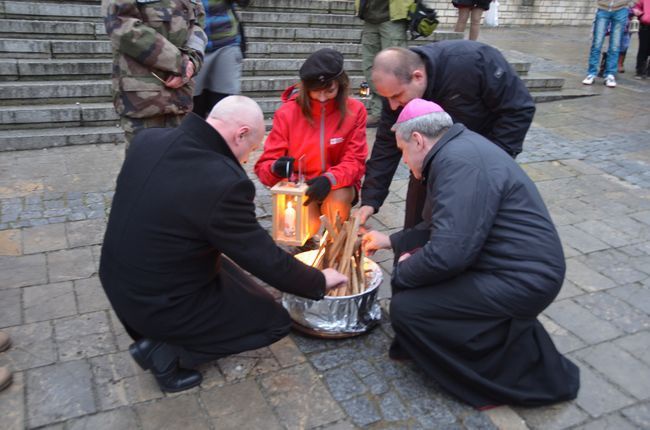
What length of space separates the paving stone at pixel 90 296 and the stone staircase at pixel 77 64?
280cm

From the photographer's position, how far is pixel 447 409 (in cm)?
280

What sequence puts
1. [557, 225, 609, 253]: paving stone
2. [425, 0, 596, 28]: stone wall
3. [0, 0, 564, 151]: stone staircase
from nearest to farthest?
[557, 225, 609, 253]: paving stone → [0, 0, 564, 151]: stone staircase → [425, 0, 596, 28]: stone wall

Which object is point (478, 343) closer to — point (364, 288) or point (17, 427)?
point (364, 288)

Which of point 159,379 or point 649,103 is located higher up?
point 649,103

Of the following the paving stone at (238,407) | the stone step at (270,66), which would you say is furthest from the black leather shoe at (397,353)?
the stone step at (270,66)

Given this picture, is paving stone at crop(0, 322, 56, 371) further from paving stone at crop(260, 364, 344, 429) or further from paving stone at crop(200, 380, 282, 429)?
paving stone at crop(260, 364, 344, 429)

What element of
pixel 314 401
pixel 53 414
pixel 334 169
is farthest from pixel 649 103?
pixel 53 414

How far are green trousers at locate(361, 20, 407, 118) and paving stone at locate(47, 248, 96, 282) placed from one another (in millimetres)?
3971

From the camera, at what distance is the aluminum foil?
3078 mm

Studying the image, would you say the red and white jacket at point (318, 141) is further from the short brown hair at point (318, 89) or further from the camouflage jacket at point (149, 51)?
the camouflage jacket at point (149, 51)

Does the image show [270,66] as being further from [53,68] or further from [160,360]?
[160,360]

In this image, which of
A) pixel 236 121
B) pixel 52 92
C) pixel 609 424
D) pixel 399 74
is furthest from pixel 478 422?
pixel 52 92

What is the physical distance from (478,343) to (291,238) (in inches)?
53.1

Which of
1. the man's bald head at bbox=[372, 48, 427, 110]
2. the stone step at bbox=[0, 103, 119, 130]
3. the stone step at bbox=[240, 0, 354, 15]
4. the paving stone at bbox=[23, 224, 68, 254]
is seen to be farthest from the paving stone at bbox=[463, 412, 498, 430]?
the stone step at bbox=[240, 0, 354, 15]
